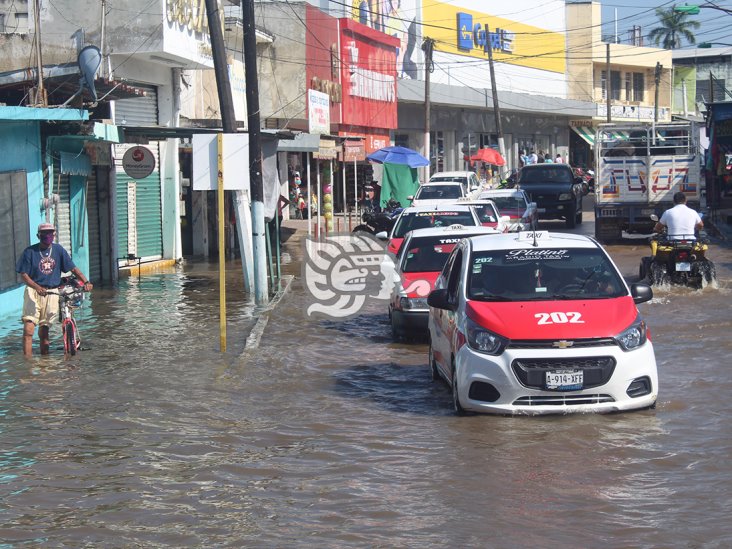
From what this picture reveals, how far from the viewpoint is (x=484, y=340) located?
9414 millimetres

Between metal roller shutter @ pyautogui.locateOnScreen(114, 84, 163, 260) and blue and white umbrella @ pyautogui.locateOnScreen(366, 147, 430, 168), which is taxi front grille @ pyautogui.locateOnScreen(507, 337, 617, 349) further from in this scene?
blue and white umbrella @ pyautogui.locateOnScreen(366, 147, 430, 168)

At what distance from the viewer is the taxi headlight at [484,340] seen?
9.30 metres

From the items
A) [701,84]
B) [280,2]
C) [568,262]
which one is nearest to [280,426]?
[568,262]

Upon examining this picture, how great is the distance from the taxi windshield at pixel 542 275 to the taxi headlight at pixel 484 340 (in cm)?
60

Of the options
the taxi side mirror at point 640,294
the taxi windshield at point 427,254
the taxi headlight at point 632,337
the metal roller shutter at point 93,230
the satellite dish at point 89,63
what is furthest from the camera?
the metal roller shutter at point 93,230

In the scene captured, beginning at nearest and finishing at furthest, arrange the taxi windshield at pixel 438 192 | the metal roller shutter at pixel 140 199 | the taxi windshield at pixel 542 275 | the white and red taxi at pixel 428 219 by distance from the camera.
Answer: the taxi windshield at pixel 542 275 < the white and red taxi at pixel 428 219 < the metal roller shutter at pixel 140 199 < the taxi windshield at pixel 438 192

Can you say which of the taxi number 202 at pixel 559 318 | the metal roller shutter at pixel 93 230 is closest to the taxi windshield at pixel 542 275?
the taxi number 202 at pixel 559 318

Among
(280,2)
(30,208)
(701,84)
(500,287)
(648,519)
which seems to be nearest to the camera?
(648,519)

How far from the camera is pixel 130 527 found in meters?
7.00

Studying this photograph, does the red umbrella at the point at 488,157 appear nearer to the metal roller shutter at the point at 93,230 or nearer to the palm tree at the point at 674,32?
the metal roller shutter at the point at 93,230

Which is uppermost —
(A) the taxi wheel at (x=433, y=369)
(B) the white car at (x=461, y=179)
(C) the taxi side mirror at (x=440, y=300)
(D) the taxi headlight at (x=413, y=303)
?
(B) the white car at (x=461, y=179)

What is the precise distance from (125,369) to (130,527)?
610 centimetres

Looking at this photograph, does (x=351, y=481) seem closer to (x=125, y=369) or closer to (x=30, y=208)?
(x=125, y=369)

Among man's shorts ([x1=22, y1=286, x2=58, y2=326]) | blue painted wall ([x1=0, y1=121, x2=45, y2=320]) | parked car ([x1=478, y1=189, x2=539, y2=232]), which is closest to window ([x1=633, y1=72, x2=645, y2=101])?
parked car ([x1=478, y1=189, x2=539, y2=232])
